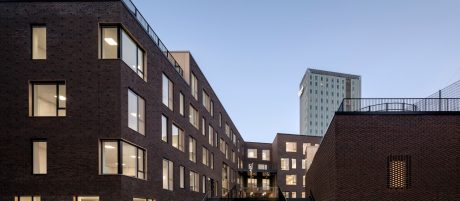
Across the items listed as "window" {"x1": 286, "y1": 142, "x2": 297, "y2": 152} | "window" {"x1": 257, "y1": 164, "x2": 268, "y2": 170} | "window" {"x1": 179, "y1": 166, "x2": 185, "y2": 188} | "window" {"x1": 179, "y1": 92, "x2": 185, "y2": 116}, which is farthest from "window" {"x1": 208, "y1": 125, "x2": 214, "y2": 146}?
"window" {"x1": 257, "y1": 164, "x2": 268, "y2": 170}

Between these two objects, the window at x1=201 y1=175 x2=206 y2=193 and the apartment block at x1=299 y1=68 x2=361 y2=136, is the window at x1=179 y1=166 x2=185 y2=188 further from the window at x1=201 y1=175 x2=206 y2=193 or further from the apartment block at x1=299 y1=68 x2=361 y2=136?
the apartment block at x1=299 y1=68 x2=361 y2=136

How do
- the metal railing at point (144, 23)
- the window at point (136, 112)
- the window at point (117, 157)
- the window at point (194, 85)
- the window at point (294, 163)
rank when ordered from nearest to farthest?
1. the window at point (117, 157)
2. the window at point (136, 112)
3. the metal railing at point (144, 23)
4. the window at point (194, 85)
5. the window at point (294, 163)

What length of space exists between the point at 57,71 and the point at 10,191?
6.04 m

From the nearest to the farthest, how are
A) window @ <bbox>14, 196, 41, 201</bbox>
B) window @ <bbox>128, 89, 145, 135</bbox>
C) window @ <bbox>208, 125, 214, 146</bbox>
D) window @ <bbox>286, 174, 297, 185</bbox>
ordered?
window @ <bbox>14, 196, 41, 201</bbox> < window @ <bbox>128, 89, 145, 135</bbox> < window @ <bbox>208, 125, 214, 146</bbox> < window @ <bbox>286, 174, 297, 185</bbox>

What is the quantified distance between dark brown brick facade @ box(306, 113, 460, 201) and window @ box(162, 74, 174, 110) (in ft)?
41.5

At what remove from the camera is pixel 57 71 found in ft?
63.1

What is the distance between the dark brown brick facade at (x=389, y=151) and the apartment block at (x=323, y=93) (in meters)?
167

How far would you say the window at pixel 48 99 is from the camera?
62.8 ft

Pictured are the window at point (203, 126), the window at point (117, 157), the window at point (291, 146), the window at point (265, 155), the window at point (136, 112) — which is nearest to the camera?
the window at point (117, 157)

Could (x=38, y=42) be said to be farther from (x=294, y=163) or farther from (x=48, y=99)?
(x=294, y=163)

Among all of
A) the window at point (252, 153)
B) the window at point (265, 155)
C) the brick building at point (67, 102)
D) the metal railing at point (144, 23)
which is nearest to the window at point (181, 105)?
the metal railing at point (144, 23)

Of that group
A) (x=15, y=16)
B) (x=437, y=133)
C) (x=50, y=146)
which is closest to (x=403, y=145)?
(x=437, y=133)

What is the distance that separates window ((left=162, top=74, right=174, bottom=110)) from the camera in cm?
2768

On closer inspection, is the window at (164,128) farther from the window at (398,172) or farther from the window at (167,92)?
the window at (398,172)
